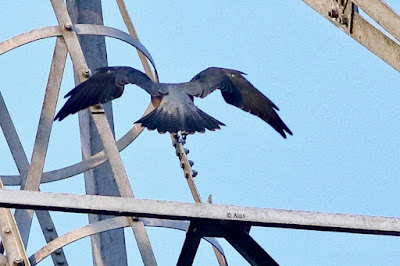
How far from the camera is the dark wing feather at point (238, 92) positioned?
8.94 metres

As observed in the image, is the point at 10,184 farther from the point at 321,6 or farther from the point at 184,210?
the point at 184,210

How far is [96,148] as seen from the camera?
32.8 ft

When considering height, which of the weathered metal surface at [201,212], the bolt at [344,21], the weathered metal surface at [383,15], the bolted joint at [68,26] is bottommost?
the weathered metal surface at [201,212]

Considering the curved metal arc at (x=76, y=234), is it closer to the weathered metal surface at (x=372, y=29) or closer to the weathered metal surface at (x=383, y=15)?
the weathered metal surface at (x=372, y=29)

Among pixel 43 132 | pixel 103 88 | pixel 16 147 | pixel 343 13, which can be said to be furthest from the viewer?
pixel 16 147

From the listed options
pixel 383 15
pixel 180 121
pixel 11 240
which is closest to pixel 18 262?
pixel 11 240

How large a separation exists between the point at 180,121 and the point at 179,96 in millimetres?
595

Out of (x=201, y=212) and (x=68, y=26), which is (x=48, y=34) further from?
(x=201, y=212)

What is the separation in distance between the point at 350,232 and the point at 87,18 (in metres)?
4.85

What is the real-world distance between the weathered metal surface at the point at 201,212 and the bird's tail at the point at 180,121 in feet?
9.14

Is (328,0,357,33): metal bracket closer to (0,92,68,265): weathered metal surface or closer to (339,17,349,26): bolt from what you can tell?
(339,17,349,26): bolt

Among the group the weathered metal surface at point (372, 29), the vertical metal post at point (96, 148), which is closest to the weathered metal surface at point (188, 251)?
the weathered metal surface at point (372, 29)

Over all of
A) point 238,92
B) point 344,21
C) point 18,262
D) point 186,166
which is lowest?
point 18,262

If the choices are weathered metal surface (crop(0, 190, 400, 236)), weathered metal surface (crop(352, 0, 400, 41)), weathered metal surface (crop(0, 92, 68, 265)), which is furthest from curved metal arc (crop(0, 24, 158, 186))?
weathered metal surface (crop(0, 190, 400, 236))
